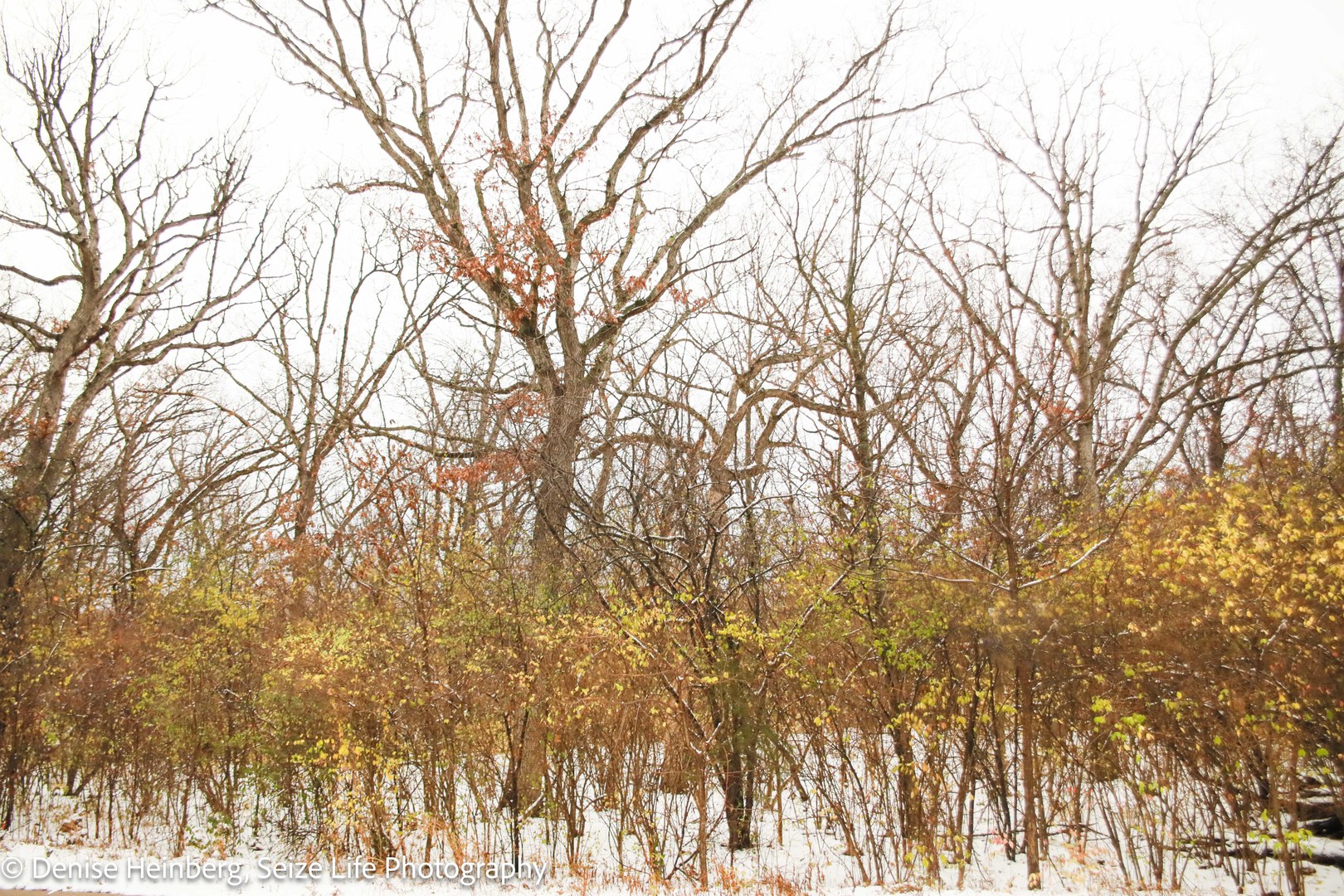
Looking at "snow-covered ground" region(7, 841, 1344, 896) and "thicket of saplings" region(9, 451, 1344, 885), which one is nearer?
"thicket of saplings" region(9, 451, 1344, 885)

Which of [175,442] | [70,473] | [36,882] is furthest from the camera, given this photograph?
[175,442]

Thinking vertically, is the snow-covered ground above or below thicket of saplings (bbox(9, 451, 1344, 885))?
below

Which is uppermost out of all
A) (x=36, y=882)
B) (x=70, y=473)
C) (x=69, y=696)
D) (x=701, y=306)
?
(x=701, y=306)

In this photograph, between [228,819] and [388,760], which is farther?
[228,819]

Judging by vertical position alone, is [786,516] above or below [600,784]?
above

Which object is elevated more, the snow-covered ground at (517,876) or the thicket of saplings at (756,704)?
the thicket of saplings at (756,704)

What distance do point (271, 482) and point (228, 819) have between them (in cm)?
1335

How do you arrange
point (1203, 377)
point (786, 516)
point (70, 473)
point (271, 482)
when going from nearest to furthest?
point (786, 516) < point (70, 473) < point (1203, 377) < point (271, 482)

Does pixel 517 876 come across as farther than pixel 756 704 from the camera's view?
Yes

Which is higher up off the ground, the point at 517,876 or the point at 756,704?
the point at 756,704

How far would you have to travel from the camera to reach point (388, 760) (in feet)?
24.6

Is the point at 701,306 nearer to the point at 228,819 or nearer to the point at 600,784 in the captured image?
the point at 600,784

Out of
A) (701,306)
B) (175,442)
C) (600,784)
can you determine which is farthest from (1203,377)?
(175,442)

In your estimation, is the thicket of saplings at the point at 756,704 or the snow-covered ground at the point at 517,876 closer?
the thicket of saplings at the point at 756,704
